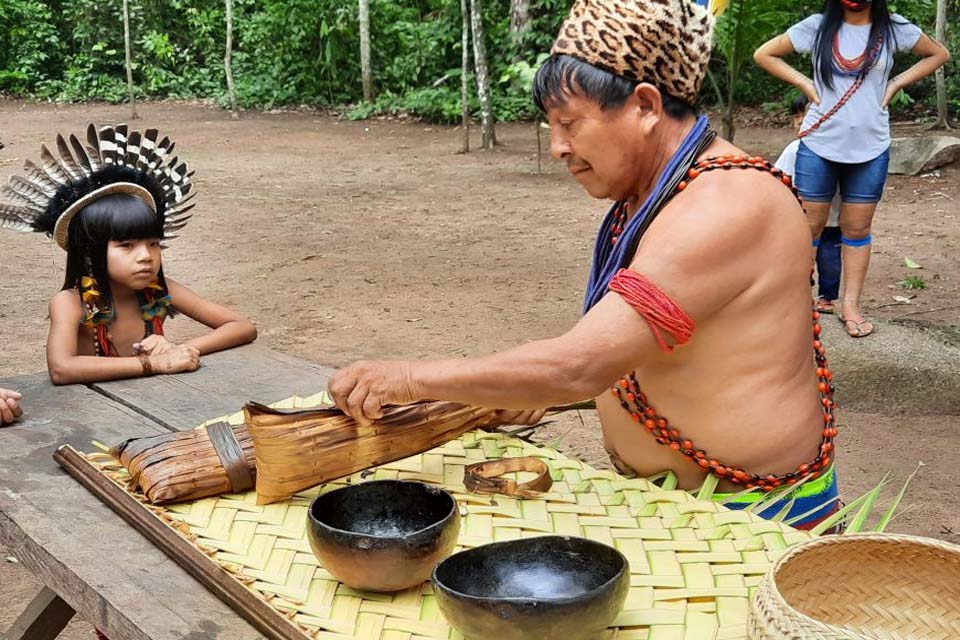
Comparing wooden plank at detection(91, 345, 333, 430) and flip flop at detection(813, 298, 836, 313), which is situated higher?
wooden plank at detection(91, 345, 333, 430)

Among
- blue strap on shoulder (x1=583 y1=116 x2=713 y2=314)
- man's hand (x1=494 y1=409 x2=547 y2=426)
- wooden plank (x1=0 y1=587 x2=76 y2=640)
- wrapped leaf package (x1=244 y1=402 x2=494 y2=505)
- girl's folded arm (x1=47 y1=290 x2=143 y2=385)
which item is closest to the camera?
wrapped leaf package (x1=244 y1=402 x2=494 y2=505)

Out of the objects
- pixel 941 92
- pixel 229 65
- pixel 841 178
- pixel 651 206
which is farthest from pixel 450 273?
pixel 229 65

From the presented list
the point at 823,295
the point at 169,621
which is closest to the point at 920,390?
the point at 823,295

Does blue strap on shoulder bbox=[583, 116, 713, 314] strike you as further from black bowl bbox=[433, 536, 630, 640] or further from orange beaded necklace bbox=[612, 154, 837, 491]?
black bowl bbox=[433, 536, 630, 640]

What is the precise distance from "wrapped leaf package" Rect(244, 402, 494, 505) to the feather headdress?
145cm

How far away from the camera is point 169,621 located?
4.79ft

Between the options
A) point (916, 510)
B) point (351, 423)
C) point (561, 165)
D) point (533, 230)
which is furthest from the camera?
point (561, 165)

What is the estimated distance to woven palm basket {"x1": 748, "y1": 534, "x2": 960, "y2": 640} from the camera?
1.40m

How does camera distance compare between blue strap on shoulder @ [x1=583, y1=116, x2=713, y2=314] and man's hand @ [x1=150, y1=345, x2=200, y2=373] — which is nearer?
blue strap on shoulder @ [x1=583, y1=116, x2=713, y2=314]

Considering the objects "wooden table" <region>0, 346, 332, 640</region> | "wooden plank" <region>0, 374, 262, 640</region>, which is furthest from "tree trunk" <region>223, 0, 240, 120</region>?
"wooden plank" <region>0, 374, 262, 640</region>

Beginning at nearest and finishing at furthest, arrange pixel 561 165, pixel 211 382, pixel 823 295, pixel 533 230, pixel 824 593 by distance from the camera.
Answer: pixel 824 593, pixel 211 382, pixel 823 295, pixel 533 230, pixel 561 165

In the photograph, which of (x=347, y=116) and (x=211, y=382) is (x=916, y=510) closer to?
(x=211, y=382)

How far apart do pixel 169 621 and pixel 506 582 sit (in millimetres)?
459

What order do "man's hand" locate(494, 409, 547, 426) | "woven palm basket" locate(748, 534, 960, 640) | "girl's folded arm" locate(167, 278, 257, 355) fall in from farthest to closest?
"girl's folded arm" locate(167, 278, 257, 355) < "man's hand" locate(494, 409, 547, 426) < "woven palm basket" locate(748, 534, 960, 640)
